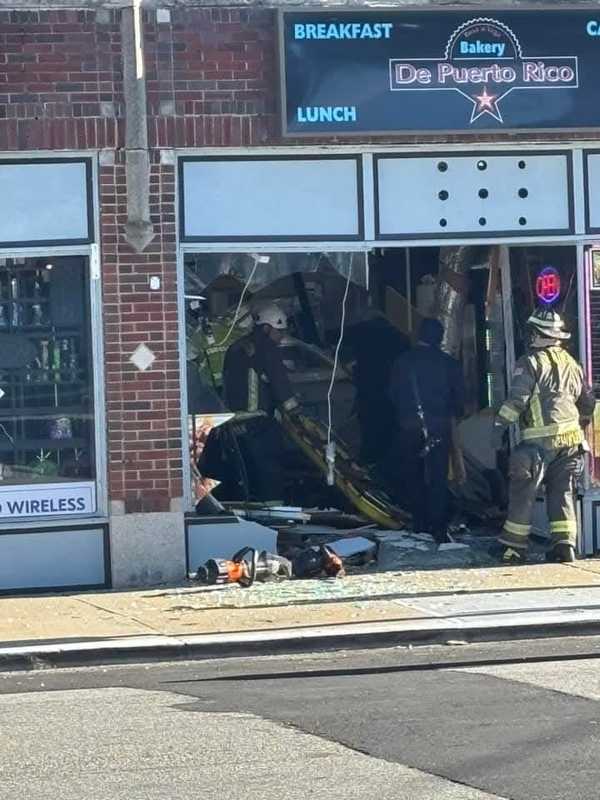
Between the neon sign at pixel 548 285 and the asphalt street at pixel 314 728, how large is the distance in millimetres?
4738

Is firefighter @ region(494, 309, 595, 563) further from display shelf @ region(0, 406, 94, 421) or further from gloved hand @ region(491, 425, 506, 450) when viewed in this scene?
display shelf @ region(0, 406, 94, 421)

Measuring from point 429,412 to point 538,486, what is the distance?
4.50 ft

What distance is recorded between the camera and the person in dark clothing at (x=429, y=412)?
13828 millimetres

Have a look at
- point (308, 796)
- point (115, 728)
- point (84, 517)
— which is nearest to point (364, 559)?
point (84, 517)

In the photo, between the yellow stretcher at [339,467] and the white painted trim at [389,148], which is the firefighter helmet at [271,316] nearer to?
the yellow stretcher at [339,467]

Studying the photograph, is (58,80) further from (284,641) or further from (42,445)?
(284,641)

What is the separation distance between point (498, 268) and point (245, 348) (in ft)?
7.98

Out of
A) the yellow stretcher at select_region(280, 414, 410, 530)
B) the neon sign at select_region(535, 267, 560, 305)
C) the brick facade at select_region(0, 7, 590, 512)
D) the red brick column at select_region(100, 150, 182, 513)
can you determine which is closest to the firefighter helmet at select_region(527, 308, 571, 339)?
the neon sign at select_region(535, 267, 560, 305)

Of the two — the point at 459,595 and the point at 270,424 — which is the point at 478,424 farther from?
the point at 459,595

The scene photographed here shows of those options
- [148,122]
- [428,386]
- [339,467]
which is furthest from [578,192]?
[148,122]

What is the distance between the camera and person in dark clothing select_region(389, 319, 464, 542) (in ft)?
45.4

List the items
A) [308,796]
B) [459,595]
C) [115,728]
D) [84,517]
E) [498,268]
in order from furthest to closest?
[498,268] < [84,517] < [459,595] < [115,728] < [308,796]

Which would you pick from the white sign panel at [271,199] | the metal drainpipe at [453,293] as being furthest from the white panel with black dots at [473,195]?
the metal drainpipe at [453,293]

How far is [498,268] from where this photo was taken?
1445 centimetres
